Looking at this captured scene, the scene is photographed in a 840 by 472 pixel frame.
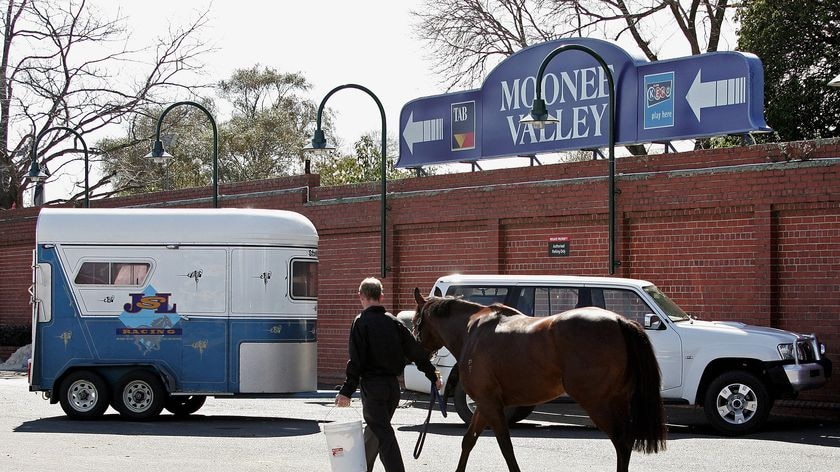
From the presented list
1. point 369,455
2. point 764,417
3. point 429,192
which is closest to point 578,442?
point 764,417

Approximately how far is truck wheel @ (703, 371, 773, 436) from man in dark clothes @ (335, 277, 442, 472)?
6641 mm

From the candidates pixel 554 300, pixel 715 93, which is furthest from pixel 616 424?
pixel 715 93

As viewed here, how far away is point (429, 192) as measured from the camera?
25.5m

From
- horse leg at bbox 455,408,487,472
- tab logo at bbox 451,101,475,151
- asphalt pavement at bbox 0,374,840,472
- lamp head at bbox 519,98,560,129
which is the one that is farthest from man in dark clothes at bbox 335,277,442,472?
tab logo at bbox 451,101,475,151

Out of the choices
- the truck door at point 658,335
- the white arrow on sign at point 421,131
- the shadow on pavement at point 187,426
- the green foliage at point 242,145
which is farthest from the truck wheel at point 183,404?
the green foliage at point 242,145

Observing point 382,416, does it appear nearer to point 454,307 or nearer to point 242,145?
point 454,307

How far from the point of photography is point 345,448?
10.2 m

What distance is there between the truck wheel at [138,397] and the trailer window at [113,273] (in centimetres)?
135

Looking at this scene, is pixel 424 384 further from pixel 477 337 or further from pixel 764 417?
pixel 477 337

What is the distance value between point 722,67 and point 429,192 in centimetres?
689

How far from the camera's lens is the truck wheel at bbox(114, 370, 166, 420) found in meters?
18.3

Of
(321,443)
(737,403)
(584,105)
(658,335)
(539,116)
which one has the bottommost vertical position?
(321,443)

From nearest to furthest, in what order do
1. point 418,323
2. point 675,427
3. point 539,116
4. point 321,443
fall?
point 418,323, point 321,443, point 675,427, point 539,116

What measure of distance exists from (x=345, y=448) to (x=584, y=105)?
47.3ft
